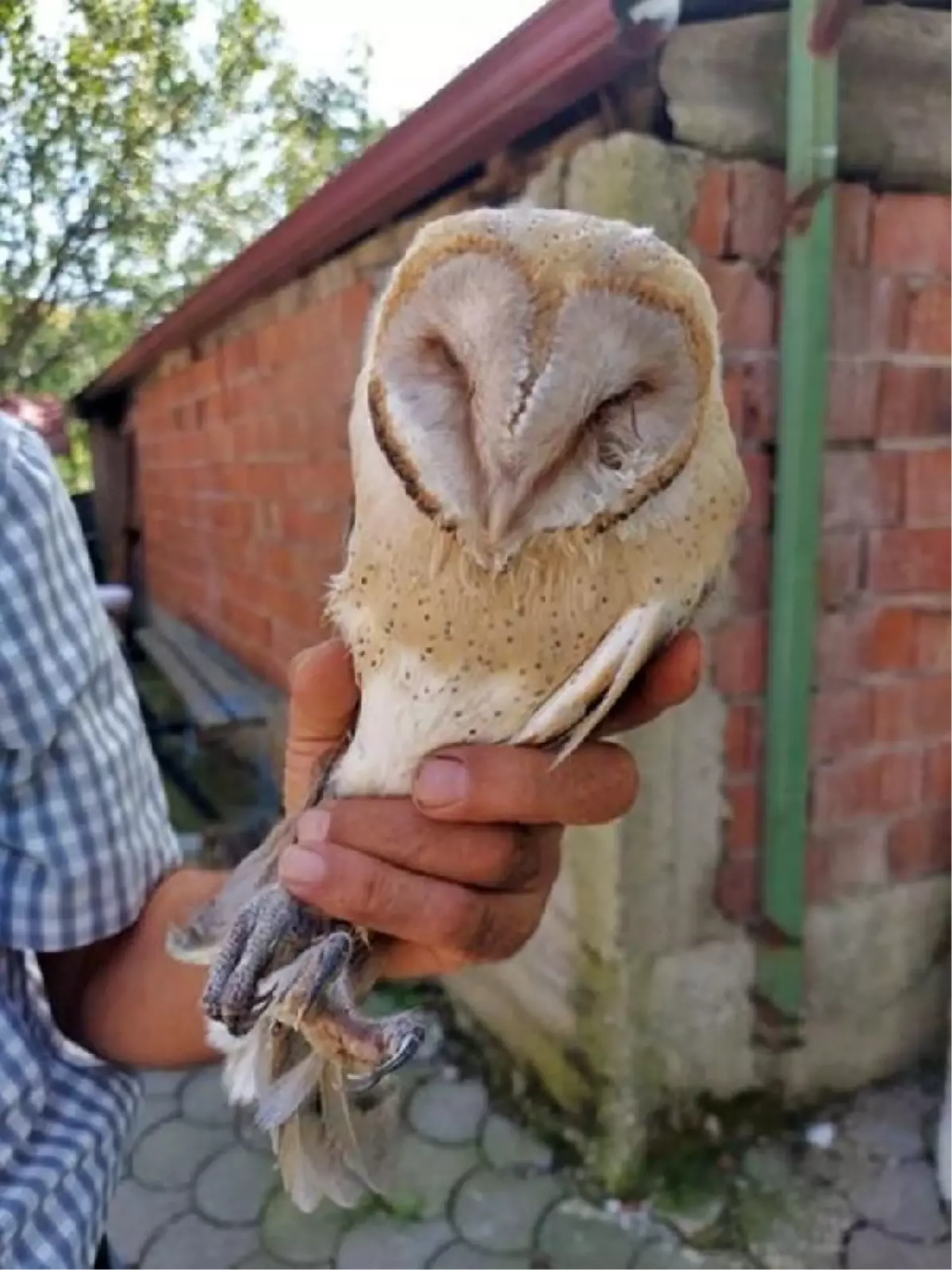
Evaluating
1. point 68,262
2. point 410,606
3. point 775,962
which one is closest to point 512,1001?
point 775,962

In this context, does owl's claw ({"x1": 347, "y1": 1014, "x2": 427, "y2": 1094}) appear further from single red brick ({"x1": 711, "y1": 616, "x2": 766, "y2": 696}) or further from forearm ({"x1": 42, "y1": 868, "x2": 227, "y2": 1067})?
single red brick ({"x1": 711, "y1": 616, "x2": 766, "y2": 696})

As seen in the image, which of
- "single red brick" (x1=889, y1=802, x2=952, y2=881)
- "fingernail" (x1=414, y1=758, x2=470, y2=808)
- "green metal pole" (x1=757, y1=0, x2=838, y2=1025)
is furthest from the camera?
"single red brick" (x1=889, y1=802, x2=952, y2=881)

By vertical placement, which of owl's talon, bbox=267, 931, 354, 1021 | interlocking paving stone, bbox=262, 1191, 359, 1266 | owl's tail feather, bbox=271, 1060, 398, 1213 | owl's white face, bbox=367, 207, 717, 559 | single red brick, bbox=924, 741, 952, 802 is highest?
owl's white face, bbox=367, 207, 717, 559

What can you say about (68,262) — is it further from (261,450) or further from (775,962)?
(775,962)

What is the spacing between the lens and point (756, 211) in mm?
1624

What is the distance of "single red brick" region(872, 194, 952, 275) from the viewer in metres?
1.71

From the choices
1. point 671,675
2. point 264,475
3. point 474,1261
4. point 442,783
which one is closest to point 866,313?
point 671,675

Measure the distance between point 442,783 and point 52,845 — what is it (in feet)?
1.03

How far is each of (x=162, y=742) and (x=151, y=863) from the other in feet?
10.5

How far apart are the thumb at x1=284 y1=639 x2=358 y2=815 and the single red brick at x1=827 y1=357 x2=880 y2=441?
100 centimetres

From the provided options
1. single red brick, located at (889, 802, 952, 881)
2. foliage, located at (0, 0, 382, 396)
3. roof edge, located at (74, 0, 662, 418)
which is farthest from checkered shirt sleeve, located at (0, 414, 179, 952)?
foliage, located at (0, 0, 382, 396)

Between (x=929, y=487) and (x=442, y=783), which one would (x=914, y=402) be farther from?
(x=442, y=783)

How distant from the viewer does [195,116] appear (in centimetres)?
1241

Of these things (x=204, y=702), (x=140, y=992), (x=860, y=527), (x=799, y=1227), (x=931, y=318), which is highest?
(x=931, y=318)
